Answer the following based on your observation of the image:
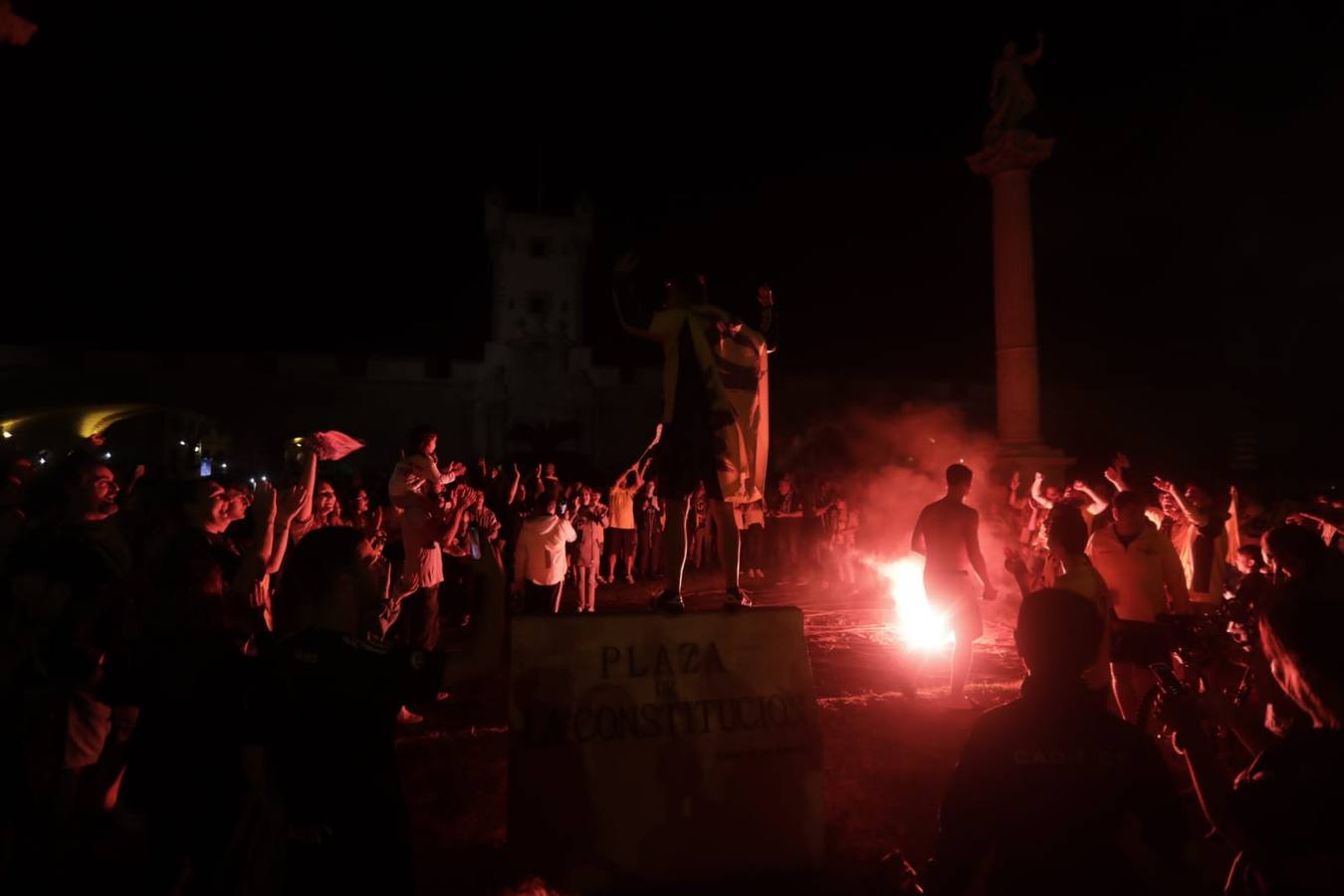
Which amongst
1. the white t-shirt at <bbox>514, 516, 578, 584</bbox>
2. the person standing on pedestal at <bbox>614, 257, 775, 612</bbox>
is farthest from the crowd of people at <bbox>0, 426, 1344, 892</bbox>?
the white t-shirt at <bbox>514, 516, 578, 584</bbox>

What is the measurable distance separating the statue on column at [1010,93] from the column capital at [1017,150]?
6.5 inches

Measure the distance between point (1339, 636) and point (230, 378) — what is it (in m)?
37.7

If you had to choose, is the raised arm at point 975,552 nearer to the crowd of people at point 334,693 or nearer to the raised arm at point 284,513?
the crowd of people at point 334,693

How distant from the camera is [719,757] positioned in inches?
145

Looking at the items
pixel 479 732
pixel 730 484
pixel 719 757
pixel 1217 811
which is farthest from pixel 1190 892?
pixel 479 732

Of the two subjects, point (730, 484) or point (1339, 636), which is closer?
point (1339, 636)

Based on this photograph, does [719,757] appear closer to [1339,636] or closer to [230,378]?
[1339,636]

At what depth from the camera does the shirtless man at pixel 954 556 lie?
6117 mm

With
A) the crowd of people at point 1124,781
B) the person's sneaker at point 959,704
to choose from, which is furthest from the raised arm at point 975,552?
the crowd of people at point 1124,781

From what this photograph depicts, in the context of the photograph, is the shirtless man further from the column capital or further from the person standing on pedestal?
the column capital

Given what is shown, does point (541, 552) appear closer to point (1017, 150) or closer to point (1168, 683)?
point (1168, 683)

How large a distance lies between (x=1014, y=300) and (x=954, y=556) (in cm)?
970

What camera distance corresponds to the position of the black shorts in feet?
47.5

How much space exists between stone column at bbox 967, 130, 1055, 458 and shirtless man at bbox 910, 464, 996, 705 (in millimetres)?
8457
